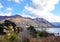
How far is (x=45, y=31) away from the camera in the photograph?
1453 centimetres

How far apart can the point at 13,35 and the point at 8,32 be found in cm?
27

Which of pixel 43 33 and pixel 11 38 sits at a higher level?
pixel 43 33

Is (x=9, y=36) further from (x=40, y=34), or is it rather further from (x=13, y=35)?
(x=40, y=34)

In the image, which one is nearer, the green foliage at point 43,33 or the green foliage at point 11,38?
the green foliage at point 11,38

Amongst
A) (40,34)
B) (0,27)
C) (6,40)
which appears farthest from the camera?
(0,27)

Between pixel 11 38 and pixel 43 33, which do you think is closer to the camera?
pixel 11 38

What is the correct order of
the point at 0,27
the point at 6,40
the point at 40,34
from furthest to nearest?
the point at 0,27 → the point at 40,34 → the point at 6,40

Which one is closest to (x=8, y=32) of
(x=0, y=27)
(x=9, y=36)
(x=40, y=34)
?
(x=9, y=36)

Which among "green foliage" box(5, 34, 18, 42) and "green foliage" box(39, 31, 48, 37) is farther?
"green foliage" box(39, 31, 48, 37)

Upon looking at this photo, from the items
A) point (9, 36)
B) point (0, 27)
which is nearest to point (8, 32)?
point (9, 36)

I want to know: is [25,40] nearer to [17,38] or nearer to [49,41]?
[17,38]

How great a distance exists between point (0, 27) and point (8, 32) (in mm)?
9953

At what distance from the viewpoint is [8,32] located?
32.7ft

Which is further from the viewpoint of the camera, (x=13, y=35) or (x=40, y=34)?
(x=40, y=34)
